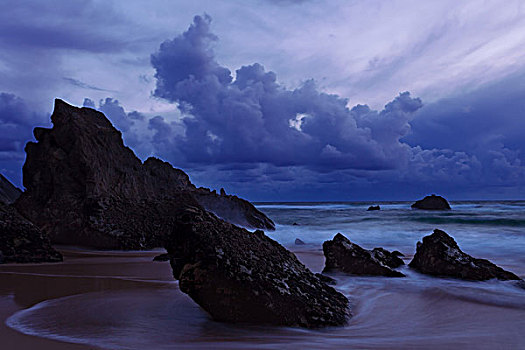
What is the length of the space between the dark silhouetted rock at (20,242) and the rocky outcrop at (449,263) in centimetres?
697

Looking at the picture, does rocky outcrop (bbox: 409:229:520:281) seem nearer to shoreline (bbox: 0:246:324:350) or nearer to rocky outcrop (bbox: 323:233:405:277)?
rocky outcrop (bbox: 323:233:405:277)

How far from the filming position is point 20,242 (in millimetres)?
7277

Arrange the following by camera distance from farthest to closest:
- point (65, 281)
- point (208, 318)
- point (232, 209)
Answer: point (232, 209) < point (65, 281) < point (208, 318)

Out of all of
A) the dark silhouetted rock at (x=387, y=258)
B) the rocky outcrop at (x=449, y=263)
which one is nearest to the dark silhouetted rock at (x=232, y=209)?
the dark silhouetted rock at (x=387, y=258)

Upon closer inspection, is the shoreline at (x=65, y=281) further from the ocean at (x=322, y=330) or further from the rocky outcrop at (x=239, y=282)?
the rocky outcrop at (x=239, y=282)

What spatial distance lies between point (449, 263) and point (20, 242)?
25.7 ft

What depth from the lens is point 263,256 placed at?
4109mm

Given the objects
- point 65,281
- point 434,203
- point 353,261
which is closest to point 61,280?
point 65,281

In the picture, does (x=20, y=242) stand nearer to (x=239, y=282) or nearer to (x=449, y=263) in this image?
(x=239, y=282)

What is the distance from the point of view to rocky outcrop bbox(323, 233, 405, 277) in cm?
666

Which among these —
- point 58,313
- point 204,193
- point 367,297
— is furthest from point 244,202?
point 58,313

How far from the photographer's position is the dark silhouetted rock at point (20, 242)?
704 cm

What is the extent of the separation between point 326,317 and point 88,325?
214 centimetres

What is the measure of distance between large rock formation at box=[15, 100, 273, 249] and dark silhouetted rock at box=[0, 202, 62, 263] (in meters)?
2.85
